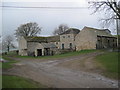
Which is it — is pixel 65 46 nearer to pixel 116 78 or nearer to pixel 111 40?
pixel 111 40

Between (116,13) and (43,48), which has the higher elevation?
(116,13)

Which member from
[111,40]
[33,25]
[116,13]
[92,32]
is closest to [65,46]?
[92,32]

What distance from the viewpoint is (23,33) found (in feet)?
228

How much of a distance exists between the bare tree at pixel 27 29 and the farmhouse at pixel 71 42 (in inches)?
470

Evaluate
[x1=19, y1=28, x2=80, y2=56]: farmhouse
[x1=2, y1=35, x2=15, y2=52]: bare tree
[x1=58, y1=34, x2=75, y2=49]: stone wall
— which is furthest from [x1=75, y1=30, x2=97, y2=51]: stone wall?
[x1=2, y1=35, x2=15, y2=52]: bare tree

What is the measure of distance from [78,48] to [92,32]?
729 centimetres

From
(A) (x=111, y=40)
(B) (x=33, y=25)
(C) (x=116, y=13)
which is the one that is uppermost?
(B) (x=33, y=25)

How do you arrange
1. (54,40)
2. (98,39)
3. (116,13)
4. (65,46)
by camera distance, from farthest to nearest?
(54,40) → (65,46) → (98,39) → (116,13)

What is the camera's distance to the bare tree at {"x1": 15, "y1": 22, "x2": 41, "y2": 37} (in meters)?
69.1

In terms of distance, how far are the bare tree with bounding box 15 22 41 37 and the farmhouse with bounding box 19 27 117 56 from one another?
11.9m

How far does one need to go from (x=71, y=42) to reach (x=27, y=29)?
1076 inches

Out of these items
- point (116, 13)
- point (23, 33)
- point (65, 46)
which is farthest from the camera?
point (23, 33)

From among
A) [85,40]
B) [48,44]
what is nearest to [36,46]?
[48,44]

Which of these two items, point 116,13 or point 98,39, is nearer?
point 116,13
